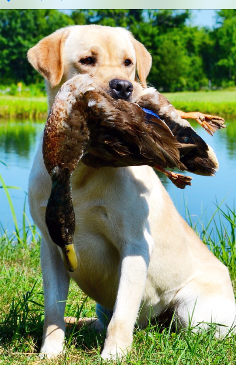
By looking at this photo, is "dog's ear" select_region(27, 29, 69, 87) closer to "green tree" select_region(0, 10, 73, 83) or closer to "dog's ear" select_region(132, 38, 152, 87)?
"dog's ear" select_region(132, 38, 152, 87)

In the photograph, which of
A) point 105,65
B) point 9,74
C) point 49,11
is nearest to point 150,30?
point 49,11

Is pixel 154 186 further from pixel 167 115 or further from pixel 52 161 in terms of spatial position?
pixel 52 161

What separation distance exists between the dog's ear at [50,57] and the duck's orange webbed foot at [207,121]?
30.8 inches

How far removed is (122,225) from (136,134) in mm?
562

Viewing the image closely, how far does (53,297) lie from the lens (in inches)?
117

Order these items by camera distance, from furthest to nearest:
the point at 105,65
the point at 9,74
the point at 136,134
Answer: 1. the point at 9,74
2. the point at 105,65
3. the point at 136,134

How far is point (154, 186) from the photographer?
125 inches

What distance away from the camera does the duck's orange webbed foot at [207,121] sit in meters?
2.99

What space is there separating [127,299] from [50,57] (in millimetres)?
1527

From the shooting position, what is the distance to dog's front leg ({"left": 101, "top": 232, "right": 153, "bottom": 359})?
105 inches

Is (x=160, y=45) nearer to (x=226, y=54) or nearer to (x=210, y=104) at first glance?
(x=226, y=54)

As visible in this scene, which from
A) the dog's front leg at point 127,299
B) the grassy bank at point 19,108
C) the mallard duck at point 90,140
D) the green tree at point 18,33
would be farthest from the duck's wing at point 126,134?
the green tree at point 18,33

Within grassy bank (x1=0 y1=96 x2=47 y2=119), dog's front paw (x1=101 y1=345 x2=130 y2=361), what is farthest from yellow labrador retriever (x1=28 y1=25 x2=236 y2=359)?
grassy bank (x1=0 y1=96 x2=47 y2=119)

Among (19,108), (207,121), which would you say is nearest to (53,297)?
(207,121)
